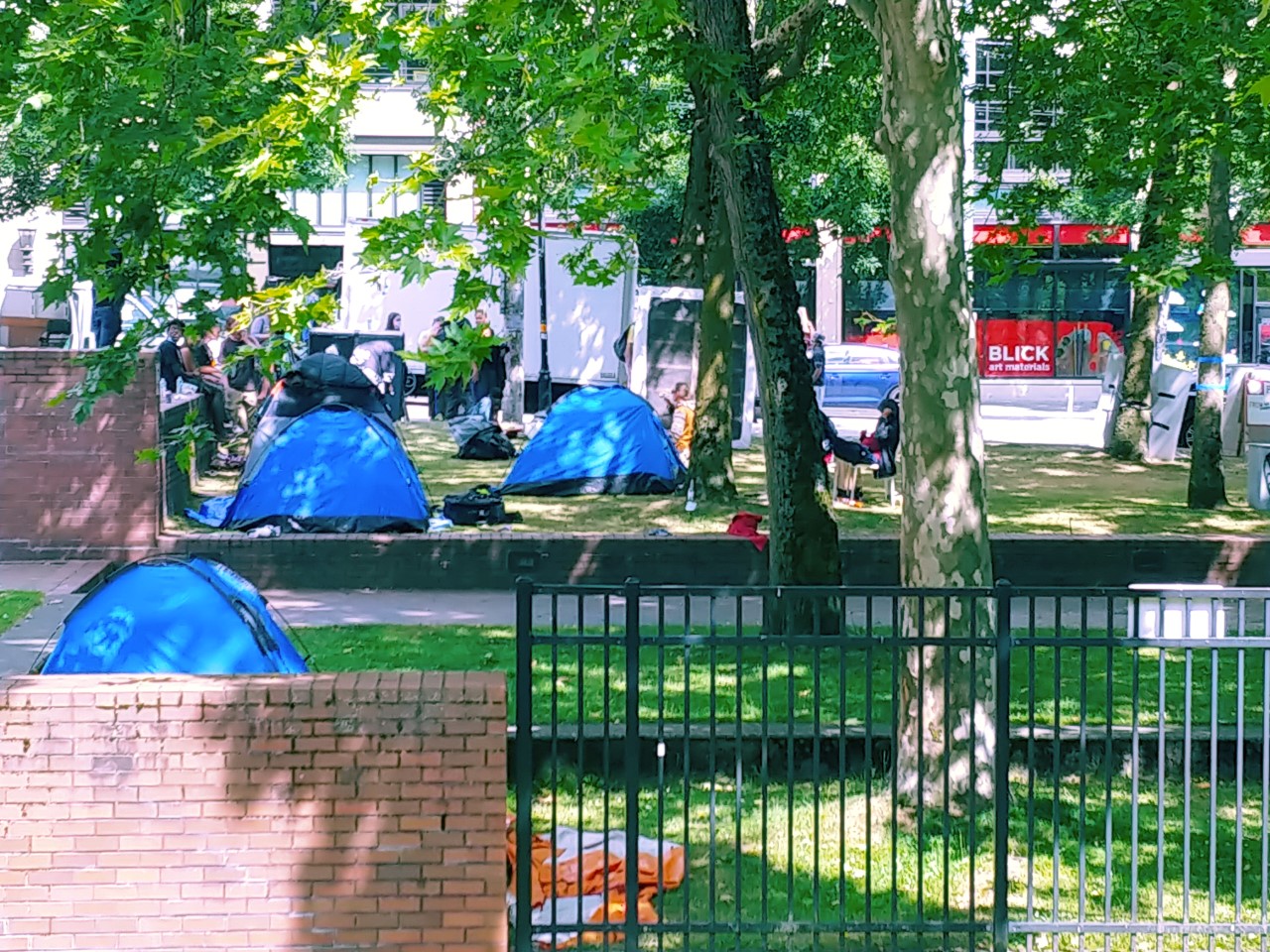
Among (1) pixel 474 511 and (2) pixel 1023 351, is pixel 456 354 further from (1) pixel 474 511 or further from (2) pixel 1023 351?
(2) pixel 1023 351

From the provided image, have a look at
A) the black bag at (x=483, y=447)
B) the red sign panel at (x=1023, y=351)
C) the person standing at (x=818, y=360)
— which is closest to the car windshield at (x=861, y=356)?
the person standing at (x=818, y=360)

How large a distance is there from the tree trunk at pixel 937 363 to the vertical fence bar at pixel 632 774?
6.98ft

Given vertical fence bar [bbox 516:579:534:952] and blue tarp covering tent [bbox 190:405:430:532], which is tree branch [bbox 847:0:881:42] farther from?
blue tarp covering tent [bbox 190:405:430:532]

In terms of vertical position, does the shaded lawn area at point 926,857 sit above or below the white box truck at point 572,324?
below

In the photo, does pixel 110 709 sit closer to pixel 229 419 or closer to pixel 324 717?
pixel 324 717

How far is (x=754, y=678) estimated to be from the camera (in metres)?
11.3

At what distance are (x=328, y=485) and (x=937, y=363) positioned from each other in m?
8.88

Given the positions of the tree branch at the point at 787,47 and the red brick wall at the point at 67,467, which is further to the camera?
the red brick wall at the point at 67,467

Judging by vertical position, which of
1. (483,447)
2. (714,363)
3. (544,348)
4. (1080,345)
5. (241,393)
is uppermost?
(1080,345)

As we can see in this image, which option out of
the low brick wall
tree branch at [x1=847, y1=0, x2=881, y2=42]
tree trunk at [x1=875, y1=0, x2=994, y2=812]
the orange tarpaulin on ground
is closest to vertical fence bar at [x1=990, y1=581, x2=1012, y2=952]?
the orange tarpaulin on ground

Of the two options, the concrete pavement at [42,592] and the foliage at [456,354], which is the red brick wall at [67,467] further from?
the foliage at [456,354]

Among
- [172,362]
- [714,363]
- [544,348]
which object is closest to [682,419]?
[714,363]

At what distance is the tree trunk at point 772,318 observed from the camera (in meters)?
11.6

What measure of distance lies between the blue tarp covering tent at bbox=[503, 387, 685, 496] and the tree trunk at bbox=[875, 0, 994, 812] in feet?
35.8
